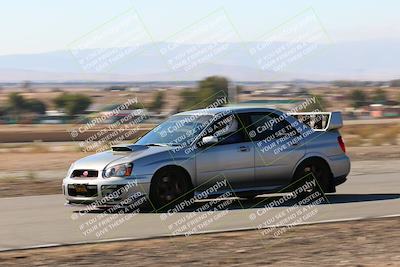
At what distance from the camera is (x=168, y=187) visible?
1316cm

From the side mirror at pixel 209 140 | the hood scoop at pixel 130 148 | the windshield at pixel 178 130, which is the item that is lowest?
the side mirror at pixel 209 140

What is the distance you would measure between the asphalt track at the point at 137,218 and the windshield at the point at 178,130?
1.17 metres

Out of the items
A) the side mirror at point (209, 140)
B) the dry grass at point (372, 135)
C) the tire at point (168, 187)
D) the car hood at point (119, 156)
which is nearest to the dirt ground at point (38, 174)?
the car hood at point (119, 156)

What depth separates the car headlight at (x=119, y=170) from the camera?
42.2 ft

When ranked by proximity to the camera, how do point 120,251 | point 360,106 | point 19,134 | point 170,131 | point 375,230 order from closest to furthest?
point 120,251, point 375,230, point 170,131, point 19,134, point 360,106

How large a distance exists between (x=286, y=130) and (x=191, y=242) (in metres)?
4.80

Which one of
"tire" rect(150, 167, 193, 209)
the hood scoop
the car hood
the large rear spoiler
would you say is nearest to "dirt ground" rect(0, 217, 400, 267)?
"tire" rect(150, 167, 193, 209)

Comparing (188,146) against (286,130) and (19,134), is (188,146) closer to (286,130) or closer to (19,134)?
(286,130)

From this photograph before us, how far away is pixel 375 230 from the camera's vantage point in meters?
11.0

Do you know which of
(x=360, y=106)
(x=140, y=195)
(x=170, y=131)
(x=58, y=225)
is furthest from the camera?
(x=360, y=106)

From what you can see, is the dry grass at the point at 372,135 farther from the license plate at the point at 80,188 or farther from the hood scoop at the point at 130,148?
the license plate at the point at 80,188

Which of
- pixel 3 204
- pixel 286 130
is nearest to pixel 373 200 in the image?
pixel 286 130

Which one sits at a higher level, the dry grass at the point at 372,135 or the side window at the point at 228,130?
the side window at the point at 228,130

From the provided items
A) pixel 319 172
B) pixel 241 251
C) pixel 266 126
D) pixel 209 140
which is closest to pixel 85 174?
pixel 209 140
